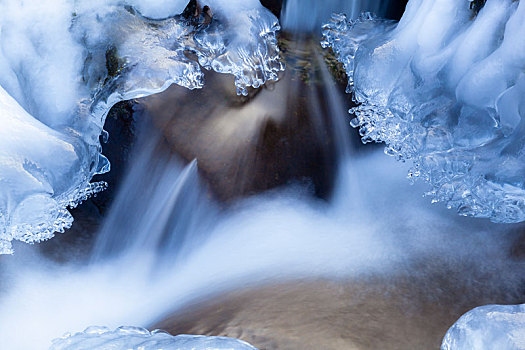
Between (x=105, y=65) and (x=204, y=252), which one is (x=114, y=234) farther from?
(x=105, y=65)

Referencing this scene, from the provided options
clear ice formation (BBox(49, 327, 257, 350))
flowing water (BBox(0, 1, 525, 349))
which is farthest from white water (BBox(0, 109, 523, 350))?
clear ice formation (BBox(49, 327, 257, 350))

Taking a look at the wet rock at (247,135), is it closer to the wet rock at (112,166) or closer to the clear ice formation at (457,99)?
the wet rock at (112,166)

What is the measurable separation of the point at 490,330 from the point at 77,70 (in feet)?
5.15

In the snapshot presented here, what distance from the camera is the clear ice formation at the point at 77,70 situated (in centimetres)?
176

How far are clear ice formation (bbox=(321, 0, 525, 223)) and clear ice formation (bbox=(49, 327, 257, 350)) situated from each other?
2.74 feet

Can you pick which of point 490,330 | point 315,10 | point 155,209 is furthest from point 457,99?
point 155,209

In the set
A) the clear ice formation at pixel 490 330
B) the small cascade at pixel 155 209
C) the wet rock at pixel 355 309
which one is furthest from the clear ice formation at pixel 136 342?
the small cascade at pixel 155 209

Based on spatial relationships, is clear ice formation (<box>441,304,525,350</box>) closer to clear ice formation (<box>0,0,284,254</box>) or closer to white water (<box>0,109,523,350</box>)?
white water (<box>0,109,523,350</box>)

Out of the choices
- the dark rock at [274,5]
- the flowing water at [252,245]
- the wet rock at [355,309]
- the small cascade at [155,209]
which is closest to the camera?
the wet rock at [355,309]

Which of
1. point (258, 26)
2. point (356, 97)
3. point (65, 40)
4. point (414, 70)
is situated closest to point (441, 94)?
point (414, 70)

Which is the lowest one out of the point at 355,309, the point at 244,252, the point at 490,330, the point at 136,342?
the point at 244,252

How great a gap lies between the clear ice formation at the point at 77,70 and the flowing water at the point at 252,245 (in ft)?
1.19

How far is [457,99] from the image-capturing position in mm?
1820

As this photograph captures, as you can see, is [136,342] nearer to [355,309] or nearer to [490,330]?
[355,309]
